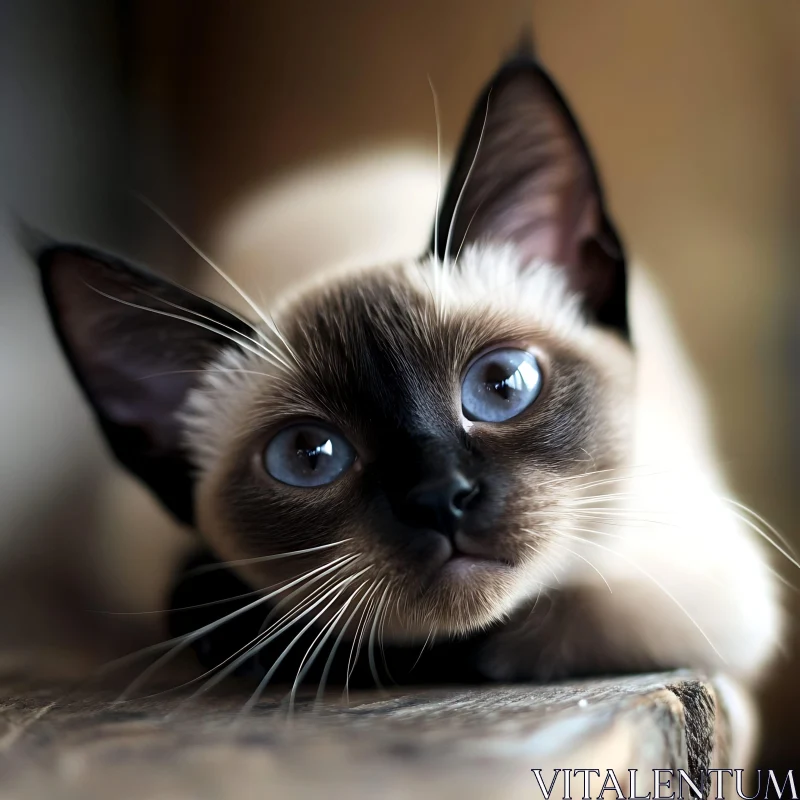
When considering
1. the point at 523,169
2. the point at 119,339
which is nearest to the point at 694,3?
the point at 523,169

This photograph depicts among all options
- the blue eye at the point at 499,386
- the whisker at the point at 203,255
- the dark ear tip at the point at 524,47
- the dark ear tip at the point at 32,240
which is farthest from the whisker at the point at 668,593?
the dark ear tip at the point at 32,240

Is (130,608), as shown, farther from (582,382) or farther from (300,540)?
(582,382)

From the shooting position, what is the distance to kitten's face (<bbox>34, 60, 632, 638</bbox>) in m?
0.80

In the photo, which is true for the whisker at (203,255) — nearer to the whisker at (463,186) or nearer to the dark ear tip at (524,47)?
the whisker at (463,186)

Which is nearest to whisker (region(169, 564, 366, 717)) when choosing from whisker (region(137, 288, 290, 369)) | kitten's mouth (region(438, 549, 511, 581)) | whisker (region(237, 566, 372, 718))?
whisker (region(237, 566, 372, 718))

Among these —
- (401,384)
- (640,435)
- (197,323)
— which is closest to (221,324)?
(197,323)

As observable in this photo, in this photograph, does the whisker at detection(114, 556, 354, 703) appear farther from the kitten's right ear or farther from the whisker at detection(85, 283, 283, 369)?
the whisker at detection(85, 283, 283, 369)

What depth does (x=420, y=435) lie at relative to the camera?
824 millimetres

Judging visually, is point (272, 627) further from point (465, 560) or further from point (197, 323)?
point (197, 323)

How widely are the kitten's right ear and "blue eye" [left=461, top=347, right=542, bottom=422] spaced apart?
309mm

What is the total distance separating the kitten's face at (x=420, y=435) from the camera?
2.54ft

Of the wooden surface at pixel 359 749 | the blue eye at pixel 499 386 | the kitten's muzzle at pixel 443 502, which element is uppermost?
the blue eye at pixel 499 386

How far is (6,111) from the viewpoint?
103cm

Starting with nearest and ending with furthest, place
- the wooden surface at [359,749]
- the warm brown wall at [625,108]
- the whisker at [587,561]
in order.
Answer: the wooden surface at [359,749], the whisker at [587,561], the warm brown wall at [625,108]
